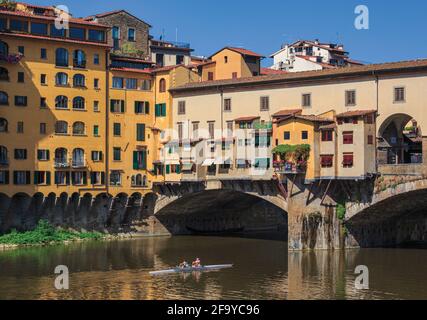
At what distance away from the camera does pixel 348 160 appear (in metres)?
75.4

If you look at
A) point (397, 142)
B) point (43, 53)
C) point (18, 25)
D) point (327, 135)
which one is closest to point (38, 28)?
point (18, 25)

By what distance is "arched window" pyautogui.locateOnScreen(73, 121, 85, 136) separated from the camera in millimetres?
90500

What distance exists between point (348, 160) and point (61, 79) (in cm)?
3198

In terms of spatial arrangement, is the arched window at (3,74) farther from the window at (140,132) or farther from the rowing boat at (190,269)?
the rowing boat at (190,269)

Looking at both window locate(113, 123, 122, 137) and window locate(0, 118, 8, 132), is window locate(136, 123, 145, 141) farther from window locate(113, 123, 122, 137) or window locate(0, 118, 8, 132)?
window locate(0, 118, 8, 132)

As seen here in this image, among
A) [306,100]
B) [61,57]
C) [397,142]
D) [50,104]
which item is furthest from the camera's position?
[61,57]

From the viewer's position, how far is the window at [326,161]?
3004 inches

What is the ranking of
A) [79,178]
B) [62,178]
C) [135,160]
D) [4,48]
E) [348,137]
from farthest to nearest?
[135,160]
[79,178]
[62,178]
[4,48]
[348,137]

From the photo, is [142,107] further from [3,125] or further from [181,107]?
[3,125]

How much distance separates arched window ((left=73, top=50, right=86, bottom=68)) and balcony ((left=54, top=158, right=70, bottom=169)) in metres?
9.89

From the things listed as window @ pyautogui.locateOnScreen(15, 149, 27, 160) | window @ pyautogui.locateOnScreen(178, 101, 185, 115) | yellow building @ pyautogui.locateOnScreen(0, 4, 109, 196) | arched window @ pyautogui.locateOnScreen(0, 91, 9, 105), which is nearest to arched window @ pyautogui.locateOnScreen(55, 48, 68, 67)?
yellow building @ pyautogui.locateOnScreen(0, 4, 109, 196)

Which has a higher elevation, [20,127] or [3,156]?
[20,127]
